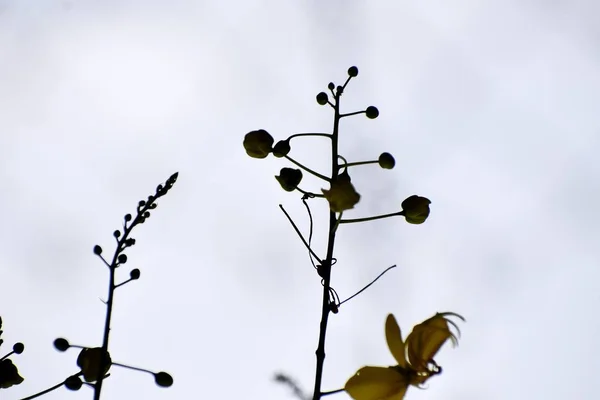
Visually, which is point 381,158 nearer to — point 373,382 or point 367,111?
point 367,111

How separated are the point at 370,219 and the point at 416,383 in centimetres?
81

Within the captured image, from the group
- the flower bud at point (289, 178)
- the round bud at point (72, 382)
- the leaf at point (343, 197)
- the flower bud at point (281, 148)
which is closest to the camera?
the leaf at point (343, 197)

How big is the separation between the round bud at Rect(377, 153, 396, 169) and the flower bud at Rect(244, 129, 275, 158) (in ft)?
1.99

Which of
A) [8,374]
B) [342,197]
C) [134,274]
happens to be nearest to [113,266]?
[134,274]

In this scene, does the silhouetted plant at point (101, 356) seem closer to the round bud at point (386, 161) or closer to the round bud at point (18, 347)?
the round bud at point (18, 347)

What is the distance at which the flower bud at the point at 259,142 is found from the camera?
3273mm

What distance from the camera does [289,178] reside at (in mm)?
3113

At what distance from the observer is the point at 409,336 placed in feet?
8.88

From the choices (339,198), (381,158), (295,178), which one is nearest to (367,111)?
(381,158)

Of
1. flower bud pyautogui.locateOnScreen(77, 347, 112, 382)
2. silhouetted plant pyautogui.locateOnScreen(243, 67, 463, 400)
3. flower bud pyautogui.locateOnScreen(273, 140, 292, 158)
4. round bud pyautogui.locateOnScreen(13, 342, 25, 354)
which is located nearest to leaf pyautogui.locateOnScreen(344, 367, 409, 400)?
silhouetted plant pyautogui.locateOnScreen(243, 67, 463, 400)

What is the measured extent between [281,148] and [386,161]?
0.57 metres

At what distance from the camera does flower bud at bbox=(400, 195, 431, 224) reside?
10.8 feet

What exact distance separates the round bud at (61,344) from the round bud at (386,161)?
1.84 meters

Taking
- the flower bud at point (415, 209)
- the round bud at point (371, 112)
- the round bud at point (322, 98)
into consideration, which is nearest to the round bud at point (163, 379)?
the flower bud at point (415, 209)
